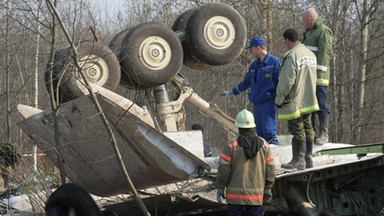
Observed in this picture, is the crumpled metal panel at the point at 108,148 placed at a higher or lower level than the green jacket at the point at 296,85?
lower

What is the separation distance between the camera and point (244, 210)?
22.1ft

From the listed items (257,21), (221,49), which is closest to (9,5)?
(221,49)

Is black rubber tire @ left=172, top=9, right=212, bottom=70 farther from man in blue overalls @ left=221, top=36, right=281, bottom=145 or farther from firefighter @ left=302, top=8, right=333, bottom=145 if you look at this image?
firefighter @ left=302, top=8, right=333, bottom=145

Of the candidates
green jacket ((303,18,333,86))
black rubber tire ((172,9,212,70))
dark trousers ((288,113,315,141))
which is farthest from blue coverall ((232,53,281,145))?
dark trousers ((288,113,315,141))

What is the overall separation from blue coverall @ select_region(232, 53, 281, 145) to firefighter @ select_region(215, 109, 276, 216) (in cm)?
169

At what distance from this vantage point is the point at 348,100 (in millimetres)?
21953

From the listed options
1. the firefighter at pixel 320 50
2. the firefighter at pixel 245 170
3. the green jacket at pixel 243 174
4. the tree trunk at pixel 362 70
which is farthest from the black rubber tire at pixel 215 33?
the tree trunk at pixel 362 70

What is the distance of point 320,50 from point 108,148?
2874mm

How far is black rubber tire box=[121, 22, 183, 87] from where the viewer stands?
8219mm

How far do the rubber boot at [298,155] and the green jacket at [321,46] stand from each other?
1.18 meters

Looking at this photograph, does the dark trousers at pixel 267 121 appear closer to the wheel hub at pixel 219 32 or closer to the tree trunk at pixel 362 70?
the wheel hub at pixel 219 32

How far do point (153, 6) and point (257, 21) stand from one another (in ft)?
17.9

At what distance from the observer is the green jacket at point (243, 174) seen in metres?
6.57

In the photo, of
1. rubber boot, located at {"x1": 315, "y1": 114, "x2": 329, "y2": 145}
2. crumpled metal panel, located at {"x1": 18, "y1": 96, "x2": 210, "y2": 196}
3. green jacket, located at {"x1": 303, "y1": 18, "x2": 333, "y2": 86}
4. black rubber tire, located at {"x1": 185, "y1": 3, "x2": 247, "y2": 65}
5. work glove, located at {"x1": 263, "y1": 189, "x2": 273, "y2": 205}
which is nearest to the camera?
work glove, located at {"x1": 263, "y1": 189, "x2": 273, "y2": 205}
